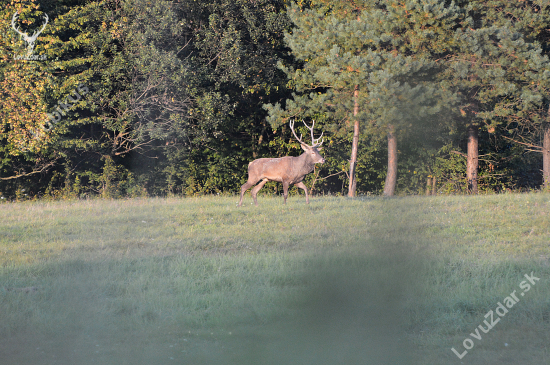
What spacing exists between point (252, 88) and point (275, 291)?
18.0 m

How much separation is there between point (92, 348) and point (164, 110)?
60.0 feet

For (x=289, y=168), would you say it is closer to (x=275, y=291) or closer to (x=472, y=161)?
(x=275, y=291)

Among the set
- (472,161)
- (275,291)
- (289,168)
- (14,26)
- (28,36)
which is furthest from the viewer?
(472,161)

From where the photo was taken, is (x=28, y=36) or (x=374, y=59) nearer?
(x=374, y=59)

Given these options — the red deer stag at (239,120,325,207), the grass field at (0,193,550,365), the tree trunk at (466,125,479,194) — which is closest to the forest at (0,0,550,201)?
the tree trunk at (466,125,479,194)

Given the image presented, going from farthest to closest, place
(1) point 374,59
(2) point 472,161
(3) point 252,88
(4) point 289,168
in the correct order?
1. (2) point 472,161
2. (3) point 252,88
3. (1) point 374,59
4. (4) point 289,168

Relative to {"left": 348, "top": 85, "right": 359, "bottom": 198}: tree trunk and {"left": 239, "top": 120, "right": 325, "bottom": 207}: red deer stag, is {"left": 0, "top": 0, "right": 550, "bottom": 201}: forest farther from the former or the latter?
{"left": 239, "top": 120, "right": 325, "bottom": 207}: red deer stag

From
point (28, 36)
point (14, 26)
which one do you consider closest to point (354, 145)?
point (28, 36)

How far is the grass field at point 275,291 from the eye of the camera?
232 inches

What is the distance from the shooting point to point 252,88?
2480 centimetres

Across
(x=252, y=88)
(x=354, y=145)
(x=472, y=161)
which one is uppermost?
(x=252, y=88)

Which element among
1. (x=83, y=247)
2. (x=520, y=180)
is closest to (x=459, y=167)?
(x=520, y=180)

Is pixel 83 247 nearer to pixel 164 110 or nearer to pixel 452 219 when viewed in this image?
pixel 452 219

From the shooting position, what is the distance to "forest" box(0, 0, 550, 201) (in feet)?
68.5
